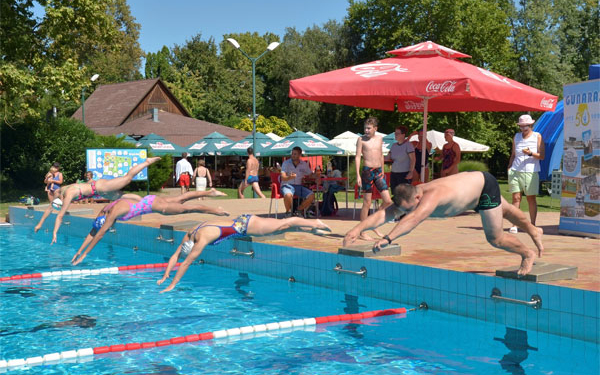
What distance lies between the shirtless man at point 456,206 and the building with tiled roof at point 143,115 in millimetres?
34124

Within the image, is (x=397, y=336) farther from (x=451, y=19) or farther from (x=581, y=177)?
(x=451, y=19)

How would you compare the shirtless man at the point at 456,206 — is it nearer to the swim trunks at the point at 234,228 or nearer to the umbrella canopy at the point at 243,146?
the swim trunks at the point at 234,228

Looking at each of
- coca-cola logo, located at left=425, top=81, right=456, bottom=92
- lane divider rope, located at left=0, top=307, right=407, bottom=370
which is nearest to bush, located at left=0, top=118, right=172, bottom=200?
coca-cola logo, located at left=425, top=81, right=456, bottom=92

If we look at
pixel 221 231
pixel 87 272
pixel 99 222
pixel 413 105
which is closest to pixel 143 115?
pixel 413 105

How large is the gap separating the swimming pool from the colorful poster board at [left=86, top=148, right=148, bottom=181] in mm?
11194

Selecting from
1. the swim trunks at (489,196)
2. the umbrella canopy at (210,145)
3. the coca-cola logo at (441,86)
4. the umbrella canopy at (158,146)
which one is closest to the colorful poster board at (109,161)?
the umbrella canopy at (158,146)

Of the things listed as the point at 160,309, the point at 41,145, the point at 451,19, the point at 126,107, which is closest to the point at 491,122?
the point at 451,19

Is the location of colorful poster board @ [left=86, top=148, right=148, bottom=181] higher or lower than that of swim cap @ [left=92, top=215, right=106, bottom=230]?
higher

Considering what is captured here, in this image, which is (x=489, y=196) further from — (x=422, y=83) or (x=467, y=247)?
(x=422, y=83)

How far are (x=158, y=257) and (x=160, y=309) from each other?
4.29m

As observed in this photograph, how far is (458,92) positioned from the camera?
1124 centimetres

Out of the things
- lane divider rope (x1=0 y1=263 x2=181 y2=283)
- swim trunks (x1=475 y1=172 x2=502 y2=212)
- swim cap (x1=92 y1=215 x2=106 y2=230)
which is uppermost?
swim trunks (x1=475 y1=172 x2=502 y2=212)

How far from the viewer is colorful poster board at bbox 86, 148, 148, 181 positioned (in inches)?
874

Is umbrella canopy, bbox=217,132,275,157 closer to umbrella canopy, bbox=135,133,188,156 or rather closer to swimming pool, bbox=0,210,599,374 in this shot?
umbrella canopy, bbox=135,133,188,156
